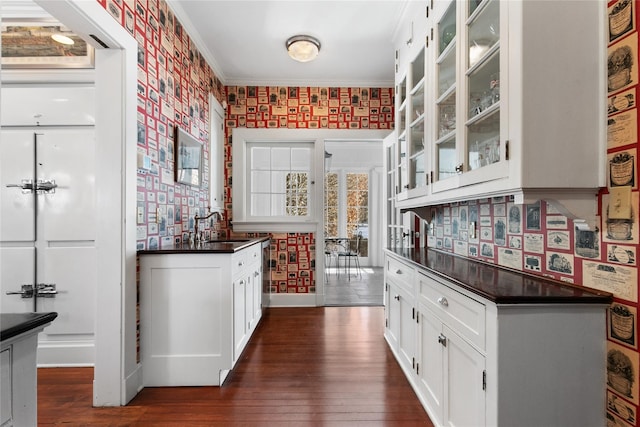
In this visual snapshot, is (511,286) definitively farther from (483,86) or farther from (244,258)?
(244,258)

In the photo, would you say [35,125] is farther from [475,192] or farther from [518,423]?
[518,423]

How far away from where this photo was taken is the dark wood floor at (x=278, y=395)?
1796mm

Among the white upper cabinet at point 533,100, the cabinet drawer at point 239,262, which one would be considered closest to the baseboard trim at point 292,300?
the cabinet drawer at point 239,262

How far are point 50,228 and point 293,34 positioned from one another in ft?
8.56

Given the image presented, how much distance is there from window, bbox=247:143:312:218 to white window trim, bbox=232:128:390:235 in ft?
0.31

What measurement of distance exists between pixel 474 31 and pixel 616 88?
70 centimetres

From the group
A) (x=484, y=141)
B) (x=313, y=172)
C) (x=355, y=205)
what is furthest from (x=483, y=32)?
(x=355, y=205)

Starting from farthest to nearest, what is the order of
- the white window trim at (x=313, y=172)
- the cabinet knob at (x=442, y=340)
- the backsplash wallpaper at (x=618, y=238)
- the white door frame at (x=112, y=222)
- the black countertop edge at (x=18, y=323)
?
the white window trim at (x=313, y=172)
the white door frame at (x=112, y=222)
the cabinet knob at (x=442, y=340)
the backsplash wallpaper at (x=618, y=238)
the black countertop edge at (x=18, y=323)

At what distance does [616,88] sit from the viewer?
1155 mm

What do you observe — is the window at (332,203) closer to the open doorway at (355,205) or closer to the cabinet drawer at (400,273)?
the open doorway at (355,205)

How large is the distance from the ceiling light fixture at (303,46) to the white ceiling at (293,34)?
50 millimetres

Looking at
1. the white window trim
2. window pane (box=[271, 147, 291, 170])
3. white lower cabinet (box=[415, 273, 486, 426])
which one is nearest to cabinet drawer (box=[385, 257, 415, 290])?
white lower cabinet (box=[415, 273, 486, 426])

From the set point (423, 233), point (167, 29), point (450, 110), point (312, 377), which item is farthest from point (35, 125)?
point (423, 233)

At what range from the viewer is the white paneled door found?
239 centimetres
